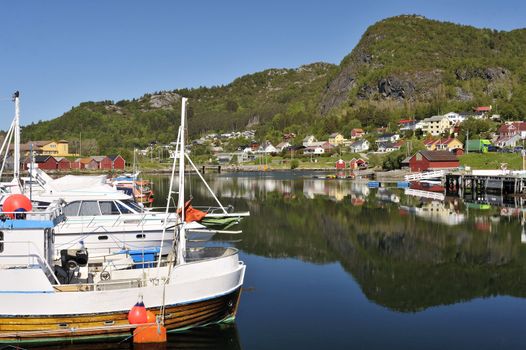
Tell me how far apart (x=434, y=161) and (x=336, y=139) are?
89.7 m

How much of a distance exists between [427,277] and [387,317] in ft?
21.0

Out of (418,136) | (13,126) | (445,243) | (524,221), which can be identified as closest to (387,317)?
(445,243)

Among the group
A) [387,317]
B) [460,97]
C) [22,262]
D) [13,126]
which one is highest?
[460,97]

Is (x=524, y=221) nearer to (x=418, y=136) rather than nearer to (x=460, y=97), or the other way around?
(x=418, y=136)

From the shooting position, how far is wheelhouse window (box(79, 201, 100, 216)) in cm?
2712

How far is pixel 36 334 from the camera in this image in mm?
16469

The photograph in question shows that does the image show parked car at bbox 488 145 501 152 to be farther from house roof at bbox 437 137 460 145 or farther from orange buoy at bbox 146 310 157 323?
orange buoy at bbox 146 310 157 323

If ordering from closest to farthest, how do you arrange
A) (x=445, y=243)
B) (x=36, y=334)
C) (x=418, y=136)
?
(x=36, y=334) < (x=445, y=243) < (x=418, y=136)

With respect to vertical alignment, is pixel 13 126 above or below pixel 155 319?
above

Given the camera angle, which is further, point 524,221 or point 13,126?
point 524,221

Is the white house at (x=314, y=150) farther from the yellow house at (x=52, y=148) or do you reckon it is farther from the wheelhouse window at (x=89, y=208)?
the wheelhouse window at (x=89, y=208)

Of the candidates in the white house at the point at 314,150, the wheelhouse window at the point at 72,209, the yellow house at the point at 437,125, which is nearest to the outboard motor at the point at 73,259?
the wheelhouse window at the point at 72,209

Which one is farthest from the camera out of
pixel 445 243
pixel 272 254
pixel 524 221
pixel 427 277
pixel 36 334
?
pixel 524 221

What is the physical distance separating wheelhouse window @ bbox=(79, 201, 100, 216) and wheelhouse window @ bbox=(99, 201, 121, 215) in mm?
239
